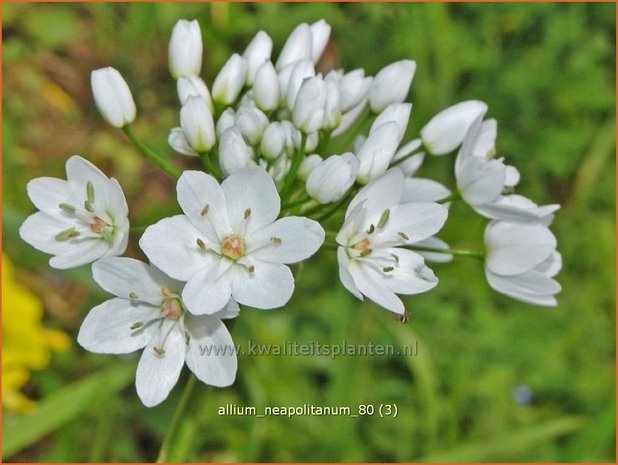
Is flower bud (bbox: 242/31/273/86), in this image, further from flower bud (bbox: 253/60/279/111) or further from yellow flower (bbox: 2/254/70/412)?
yellow flower (bbox: 2/254/70/412)

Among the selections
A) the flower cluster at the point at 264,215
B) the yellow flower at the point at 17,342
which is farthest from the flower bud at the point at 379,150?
the yellow flower at the point at 17,342

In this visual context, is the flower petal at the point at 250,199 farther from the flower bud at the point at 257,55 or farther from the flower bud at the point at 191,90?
the flower bud at the point at 257,55

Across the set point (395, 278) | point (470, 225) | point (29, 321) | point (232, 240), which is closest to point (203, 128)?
point (232, 240)

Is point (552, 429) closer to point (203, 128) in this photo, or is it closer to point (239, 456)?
point (239, 456)

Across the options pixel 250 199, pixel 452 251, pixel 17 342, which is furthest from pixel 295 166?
pixel 17 342

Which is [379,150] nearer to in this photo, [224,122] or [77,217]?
[224,122]

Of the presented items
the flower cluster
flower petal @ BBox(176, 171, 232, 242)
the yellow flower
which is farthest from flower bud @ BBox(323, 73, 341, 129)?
the yellow flower
